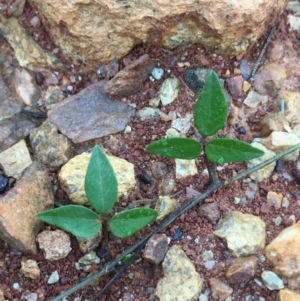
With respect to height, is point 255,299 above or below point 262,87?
below

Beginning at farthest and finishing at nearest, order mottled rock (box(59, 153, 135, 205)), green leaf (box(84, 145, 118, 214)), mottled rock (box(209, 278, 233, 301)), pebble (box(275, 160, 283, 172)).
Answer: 1. pebble (box(275, 160, 283, 172))
2. mottled rock (box(59, 153, 135, 205))
3. mottled rock (box(209, 278, 233, 301))
4. green leaf (box(84, 145, 118, 214))

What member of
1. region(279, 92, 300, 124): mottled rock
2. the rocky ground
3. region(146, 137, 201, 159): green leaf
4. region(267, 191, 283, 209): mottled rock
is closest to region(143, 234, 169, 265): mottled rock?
the rocky ground

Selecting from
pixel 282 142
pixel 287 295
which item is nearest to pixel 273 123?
pixel 282 142

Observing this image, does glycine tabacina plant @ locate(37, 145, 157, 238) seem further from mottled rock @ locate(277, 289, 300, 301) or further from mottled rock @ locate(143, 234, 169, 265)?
mottled rock @ locate(277, 289, 300, 301)

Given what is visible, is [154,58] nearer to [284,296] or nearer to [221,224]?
[221,224]

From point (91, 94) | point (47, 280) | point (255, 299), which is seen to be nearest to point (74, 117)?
point (91, 94)

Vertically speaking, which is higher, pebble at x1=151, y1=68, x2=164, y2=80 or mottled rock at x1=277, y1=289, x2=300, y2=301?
pebble at x1=151, y1=68, x2=164, y2=80
